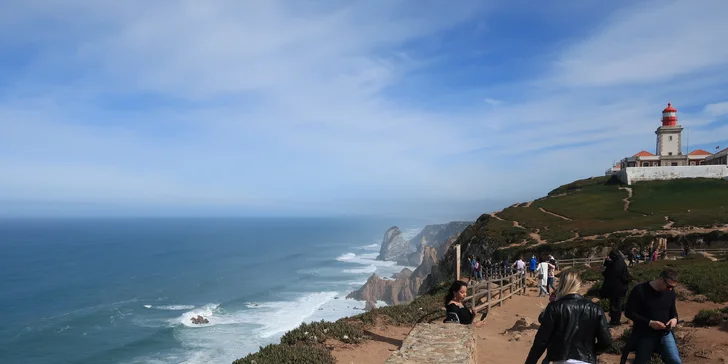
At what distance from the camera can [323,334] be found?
35.5ft

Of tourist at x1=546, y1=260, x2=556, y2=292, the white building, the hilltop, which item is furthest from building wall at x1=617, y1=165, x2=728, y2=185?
tourist at x1=546, y1=260, x2=556, y2=292

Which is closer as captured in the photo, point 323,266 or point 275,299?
point 275,299

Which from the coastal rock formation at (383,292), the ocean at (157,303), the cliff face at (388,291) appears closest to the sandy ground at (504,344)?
the ocean at (157,303)

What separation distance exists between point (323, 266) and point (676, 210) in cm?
8393

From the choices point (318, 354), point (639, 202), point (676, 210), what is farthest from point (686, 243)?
point (318, 354)

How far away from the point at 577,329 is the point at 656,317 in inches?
87.0

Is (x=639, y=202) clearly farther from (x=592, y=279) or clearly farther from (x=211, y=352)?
(x=211, y=352)

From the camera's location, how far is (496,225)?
5094 centimetres

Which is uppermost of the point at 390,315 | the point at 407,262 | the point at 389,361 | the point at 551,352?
the point at 551,352

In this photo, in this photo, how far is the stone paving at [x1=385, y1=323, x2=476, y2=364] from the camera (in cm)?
527

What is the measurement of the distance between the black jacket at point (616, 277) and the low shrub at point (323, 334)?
6005 millimetres

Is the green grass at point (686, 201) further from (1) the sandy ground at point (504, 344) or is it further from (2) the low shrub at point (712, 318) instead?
(1) the sandy ground at point (504, 344)

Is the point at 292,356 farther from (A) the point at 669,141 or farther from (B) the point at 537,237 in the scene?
(A) the point at 669,141

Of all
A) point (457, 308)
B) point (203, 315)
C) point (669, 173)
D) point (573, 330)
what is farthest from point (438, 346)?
point (669, 173)
